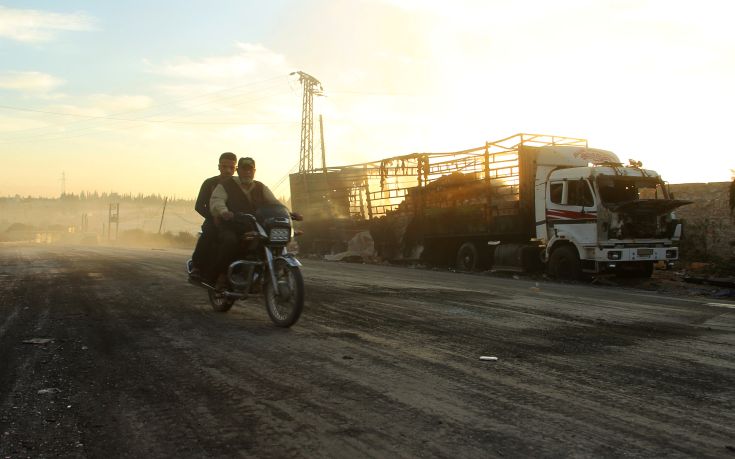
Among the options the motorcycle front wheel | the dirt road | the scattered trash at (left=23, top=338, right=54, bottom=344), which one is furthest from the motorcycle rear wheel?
the scattered trash at (left=23, top=338, right=54, bottom=344)

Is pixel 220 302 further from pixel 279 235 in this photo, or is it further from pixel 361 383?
pixel 361 383

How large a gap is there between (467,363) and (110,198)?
697 feet

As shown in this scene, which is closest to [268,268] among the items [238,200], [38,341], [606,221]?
[238,200]

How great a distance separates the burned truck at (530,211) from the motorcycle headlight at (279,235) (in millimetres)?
9090

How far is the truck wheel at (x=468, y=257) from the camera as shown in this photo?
52.4 feet

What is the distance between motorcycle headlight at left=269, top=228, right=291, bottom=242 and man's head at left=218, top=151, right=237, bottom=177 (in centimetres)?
117

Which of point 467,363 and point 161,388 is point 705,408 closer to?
point 467,363

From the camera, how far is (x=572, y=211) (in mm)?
13086

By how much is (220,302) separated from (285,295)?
125 cm

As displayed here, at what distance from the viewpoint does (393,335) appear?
4.93 meters

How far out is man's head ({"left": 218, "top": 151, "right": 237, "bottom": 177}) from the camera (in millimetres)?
6340

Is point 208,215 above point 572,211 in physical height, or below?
below

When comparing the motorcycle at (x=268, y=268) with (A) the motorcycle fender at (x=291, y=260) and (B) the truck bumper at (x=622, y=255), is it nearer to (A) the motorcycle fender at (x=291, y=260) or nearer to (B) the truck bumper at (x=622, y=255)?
(A) the motorcycle fender at (x=291, y=260)

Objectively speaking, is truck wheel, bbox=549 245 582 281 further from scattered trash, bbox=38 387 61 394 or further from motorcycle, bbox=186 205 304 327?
scattered trash, bbox=38 387 61 394
